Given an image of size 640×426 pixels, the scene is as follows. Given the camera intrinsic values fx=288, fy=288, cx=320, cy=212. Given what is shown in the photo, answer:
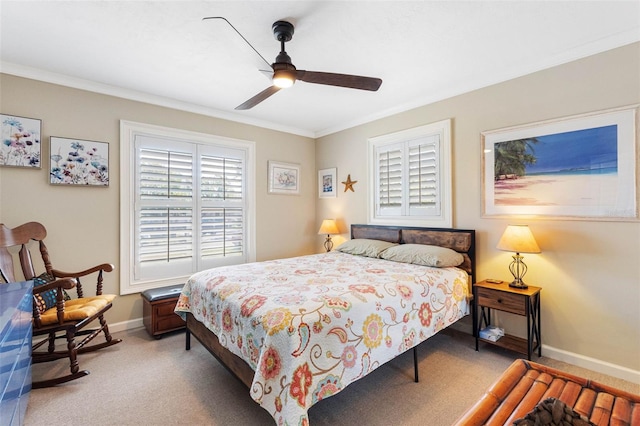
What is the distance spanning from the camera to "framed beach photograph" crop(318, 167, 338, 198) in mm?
4707

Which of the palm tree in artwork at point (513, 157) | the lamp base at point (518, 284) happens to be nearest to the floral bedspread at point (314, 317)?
the lamp base at point (518, 284)

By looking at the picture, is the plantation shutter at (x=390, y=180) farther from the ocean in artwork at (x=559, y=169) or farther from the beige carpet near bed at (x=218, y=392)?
the beige carpet near bed at (x=218, y=392)

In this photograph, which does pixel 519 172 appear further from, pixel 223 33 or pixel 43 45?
pixel 43 45

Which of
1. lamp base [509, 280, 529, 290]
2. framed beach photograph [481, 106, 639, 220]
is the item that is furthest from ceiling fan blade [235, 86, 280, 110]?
lamp base [509, 280, 529, 290]

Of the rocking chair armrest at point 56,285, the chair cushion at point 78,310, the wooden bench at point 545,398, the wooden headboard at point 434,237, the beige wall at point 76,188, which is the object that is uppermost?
the beige wall at point 76,188

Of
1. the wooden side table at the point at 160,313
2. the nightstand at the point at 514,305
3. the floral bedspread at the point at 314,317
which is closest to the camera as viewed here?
the floral bedspread at the point at 314,317

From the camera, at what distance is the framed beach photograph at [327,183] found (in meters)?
4.71

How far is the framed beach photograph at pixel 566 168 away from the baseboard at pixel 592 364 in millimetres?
1198

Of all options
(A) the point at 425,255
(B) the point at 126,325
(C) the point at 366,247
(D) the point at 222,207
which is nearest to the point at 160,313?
(B) the point at 126,325

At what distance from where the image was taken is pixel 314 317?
5.21 ft

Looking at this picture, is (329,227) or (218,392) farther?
(329,227)

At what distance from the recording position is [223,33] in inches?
88.7

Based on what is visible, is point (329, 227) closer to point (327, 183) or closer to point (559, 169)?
point (327, 183)

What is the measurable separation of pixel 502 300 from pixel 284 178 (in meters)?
3.32
